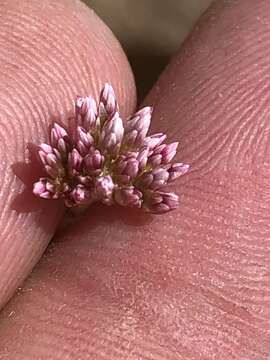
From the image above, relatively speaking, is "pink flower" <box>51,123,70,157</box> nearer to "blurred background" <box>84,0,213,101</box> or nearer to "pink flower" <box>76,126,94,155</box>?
"pink flower" <box>76,126,94,155</box>

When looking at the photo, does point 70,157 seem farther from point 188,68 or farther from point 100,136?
point 188,68

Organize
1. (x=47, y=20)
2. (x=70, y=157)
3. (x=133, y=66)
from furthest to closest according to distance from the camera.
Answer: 1. (x=133, y=66)
2. (x=47, y=20)
3. (x=70, y=157)

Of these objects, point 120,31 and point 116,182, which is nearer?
point 116,182

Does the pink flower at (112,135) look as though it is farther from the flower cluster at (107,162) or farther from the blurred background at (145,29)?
the blurred background at (145,29)

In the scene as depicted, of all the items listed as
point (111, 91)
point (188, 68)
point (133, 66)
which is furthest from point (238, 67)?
point (133, 66)

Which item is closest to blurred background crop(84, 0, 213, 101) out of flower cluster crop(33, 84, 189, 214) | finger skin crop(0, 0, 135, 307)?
finger skin crop(0, 0, 135, 307)

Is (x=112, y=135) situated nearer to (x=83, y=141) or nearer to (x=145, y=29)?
(x=83, y=141)

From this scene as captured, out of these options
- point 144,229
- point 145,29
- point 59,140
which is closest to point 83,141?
point 59,140
